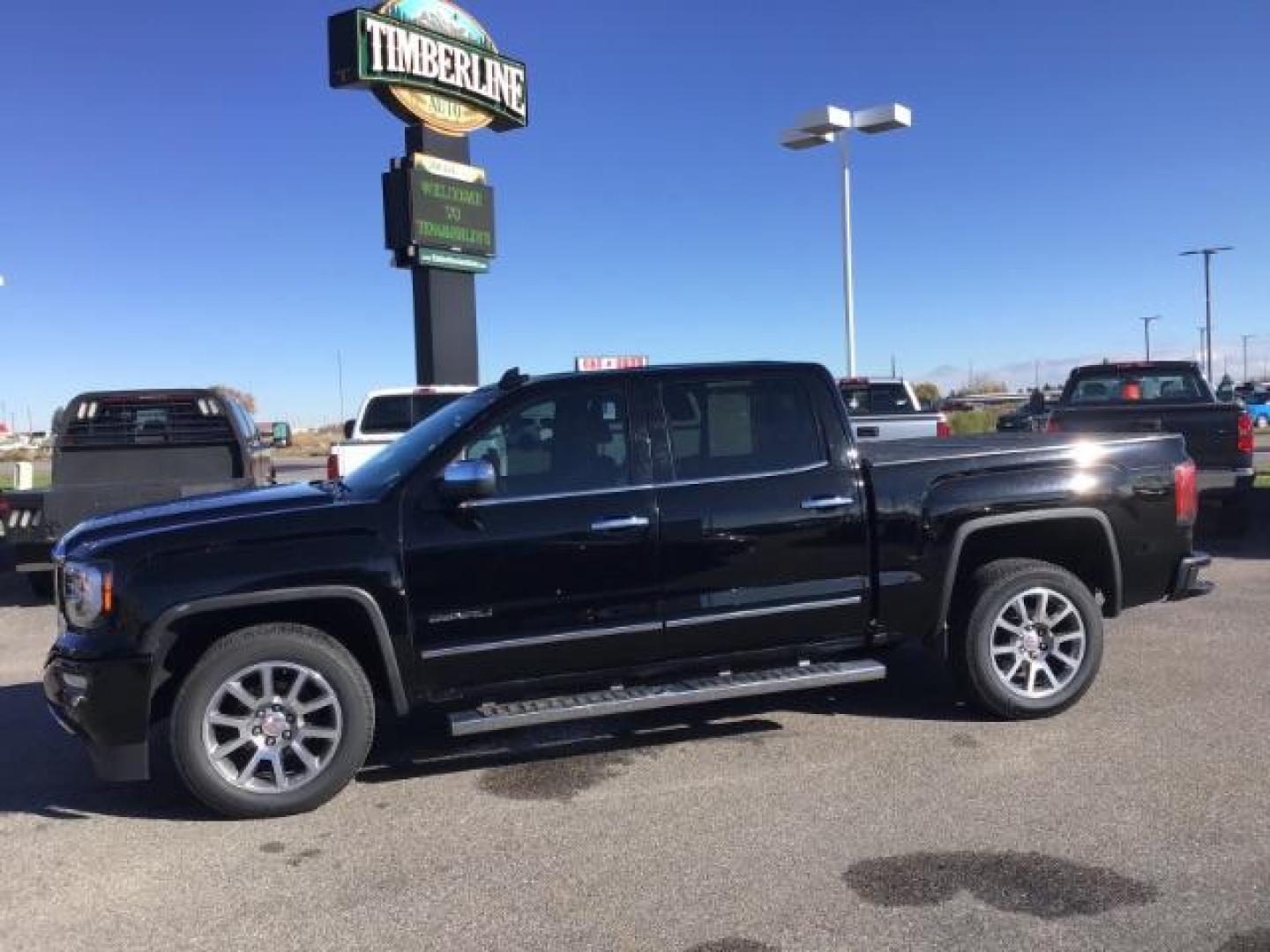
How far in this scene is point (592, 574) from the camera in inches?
193

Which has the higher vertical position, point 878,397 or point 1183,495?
point 878,397

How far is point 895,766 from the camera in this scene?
195 inches

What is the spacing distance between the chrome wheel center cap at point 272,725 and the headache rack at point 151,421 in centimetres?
605

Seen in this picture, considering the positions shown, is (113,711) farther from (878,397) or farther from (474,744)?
(878,397)

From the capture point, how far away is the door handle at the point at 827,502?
5232 mm

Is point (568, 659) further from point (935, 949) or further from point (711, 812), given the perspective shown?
point (935, 949)

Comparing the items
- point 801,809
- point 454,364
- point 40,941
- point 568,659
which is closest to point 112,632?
point 40,941

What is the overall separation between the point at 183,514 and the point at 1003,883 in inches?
142

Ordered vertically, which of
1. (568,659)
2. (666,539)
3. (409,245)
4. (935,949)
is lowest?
(935,949)

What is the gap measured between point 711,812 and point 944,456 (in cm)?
219

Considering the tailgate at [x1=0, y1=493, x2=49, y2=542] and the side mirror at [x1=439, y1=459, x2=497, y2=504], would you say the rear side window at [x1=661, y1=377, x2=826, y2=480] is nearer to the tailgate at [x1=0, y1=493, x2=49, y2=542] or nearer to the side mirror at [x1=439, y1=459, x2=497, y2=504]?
the side mirror at [x1=439, y1=459, x2=497, y2=504]

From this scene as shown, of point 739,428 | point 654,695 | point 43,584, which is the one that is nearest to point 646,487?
point 739,428

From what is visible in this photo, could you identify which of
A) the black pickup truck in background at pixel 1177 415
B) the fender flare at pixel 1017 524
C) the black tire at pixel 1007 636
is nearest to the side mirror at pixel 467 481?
the fender flare at pixel 1017 524

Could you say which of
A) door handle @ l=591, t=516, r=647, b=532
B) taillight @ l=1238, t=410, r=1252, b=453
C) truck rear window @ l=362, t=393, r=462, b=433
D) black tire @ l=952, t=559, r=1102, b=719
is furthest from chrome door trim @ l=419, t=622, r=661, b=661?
truck rear window @ l=362, t=393, r=462, b=433
